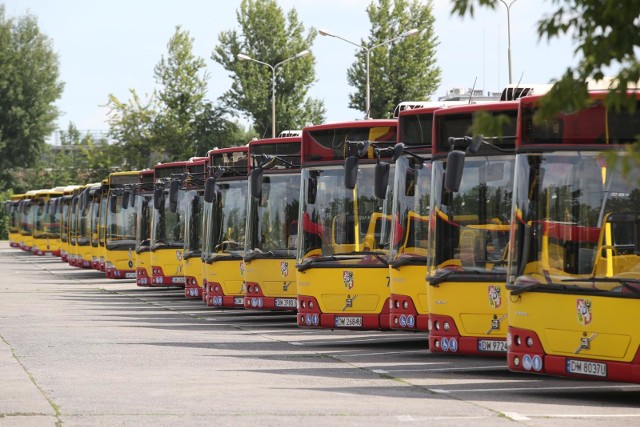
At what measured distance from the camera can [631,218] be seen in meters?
13.9

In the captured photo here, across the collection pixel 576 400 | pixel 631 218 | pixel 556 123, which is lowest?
pixel 576 400

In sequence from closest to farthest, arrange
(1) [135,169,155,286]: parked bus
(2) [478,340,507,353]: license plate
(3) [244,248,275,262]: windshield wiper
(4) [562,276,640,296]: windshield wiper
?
(4) [562,276,640,296]: windshield wiper, (2) [478,340,507,353]: license plate, (3) [244,248,275,262]: windshield wiper, (1) [135,169,155,286]: parked bus

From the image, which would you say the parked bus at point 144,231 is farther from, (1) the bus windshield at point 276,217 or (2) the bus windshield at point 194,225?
(1) the bus windshield at point 276,217

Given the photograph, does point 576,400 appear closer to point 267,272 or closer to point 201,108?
point 267,272

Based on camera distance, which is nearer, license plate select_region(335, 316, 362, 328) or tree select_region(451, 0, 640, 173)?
tree select_region(451, 0, 640, 173)

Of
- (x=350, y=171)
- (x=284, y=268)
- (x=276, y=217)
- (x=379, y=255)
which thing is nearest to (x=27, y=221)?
(x=276, y=217)

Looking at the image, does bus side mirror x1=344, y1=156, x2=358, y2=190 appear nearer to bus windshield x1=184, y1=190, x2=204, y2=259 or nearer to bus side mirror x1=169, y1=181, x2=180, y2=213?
bus side mirror x1=169, y1=181, x2=180, y2=213

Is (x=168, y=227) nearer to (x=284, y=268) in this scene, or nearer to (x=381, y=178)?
(x=284, y=268)

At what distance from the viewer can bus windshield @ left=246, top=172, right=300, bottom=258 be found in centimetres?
2475

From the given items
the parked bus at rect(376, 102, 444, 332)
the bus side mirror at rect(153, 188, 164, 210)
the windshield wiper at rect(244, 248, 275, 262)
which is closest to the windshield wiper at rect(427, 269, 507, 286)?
the parked bus at rect(376, 102, 444, 332)

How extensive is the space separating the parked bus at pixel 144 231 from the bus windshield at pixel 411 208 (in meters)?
19.7

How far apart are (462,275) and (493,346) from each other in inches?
34.3

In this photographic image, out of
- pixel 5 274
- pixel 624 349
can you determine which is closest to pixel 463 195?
pixel 624 349

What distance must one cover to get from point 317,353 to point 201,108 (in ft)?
224
